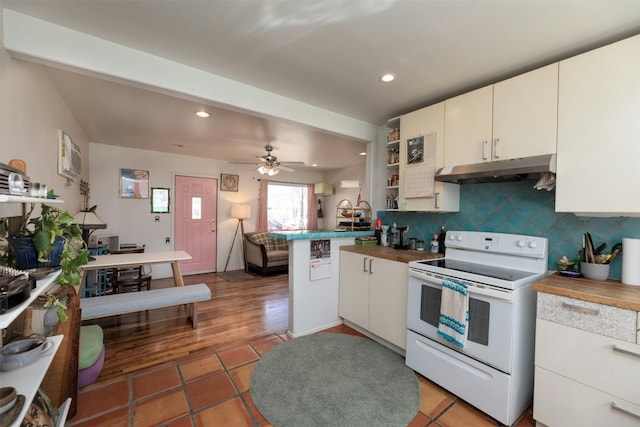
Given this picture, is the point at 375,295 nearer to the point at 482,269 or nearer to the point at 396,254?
the point at 396,254

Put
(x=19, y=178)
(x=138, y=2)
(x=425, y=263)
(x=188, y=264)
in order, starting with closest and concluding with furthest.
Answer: (x=19, y=178)
(x=138, y=2)
(x=425, y=263)
(x=188, y=264)

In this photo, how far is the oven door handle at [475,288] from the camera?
156 centimetres

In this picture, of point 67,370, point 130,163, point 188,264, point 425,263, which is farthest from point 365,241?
point 130,163

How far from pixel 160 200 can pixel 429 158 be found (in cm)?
472

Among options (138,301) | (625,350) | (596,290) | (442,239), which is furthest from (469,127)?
(138,301)

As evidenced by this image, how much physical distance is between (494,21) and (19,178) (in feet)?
7.91

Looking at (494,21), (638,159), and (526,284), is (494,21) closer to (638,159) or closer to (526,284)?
(638,159)

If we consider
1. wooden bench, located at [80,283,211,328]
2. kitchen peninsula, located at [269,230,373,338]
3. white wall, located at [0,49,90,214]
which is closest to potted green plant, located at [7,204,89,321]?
white wall, located at [0,49,90,214]

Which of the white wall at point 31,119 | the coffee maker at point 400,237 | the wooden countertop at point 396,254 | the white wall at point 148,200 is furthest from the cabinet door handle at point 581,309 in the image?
the white wall at point 148,200

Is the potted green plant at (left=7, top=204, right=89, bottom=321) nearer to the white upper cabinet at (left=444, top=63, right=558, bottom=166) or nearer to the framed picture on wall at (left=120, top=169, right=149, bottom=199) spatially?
the white upper cabinet at (left=444, top=63, right=558, bottom=166)

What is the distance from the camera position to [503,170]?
185 cm

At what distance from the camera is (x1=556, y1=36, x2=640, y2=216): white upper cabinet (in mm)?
1436

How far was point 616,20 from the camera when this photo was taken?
1.46 metres

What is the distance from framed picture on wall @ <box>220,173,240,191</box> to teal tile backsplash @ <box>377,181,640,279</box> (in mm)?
4239
